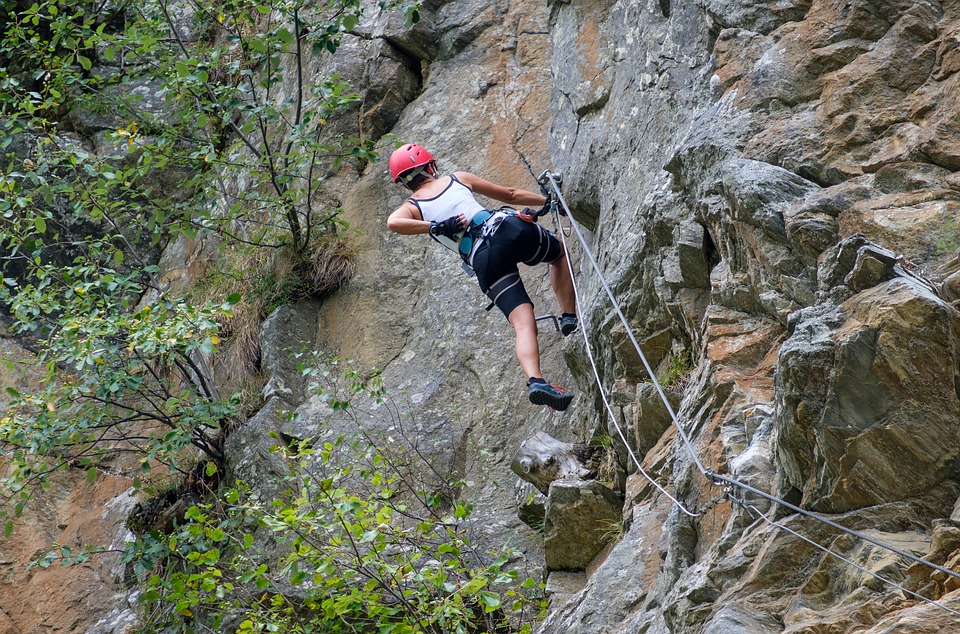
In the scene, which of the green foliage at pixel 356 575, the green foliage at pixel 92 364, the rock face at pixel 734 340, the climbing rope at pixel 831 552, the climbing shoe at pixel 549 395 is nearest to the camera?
the climbing rope at pixel 831 552

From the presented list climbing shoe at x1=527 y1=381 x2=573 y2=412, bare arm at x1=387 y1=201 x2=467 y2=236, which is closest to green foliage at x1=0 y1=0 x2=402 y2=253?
bare arm at x1=387 y1=201 x2=467 y2=236

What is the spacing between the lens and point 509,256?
23.6 ft

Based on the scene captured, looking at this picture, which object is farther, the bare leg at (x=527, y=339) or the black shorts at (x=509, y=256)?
the black shorts at (x=509, y=256)

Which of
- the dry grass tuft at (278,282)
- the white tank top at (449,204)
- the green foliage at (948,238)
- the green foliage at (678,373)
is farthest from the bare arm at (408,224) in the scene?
the green foliage at (948,238)

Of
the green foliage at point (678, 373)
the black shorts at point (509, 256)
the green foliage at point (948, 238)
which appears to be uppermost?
the green foliage at point (948, 238)

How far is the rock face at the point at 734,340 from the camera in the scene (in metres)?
3.60

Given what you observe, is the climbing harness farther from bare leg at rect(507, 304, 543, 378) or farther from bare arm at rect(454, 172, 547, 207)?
bare leg at rect(507, 304, 543, 378)

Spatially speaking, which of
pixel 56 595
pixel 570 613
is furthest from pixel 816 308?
pixel 56 595

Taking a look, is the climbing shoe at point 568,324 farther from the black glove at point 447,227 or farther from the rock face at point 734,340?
the black glove at point 447,227

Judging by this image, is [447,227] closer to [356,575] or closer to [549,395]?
[549,395]

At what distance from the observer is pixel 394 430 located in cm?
871

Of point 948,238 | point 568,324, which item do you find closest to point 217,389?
point 568,324

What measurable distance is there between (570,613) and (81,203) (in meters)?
6.01

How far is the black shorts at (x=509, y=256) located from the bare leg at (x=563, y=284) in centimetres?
18
